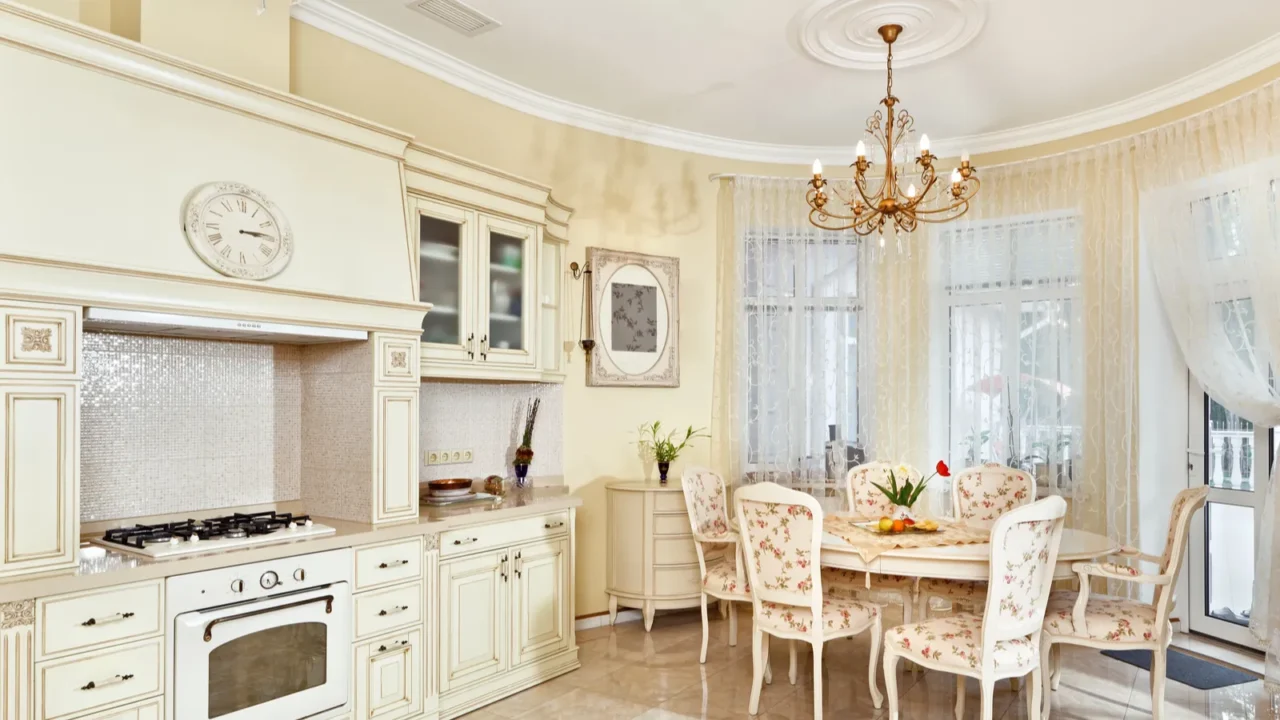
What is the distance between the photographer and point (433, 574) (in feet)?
10.6

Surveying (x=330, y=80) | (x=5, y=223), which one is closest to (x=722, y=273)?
(x=330, y=80)

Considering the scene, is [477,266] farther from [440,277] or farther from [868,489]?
[868,489]

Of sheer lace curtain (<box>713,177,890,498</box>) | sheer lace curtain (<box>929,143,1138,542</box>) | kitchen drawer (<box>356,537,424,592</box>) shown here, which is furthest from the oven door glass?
sheer lace curtain (<box>929,143,1138,542</box>)

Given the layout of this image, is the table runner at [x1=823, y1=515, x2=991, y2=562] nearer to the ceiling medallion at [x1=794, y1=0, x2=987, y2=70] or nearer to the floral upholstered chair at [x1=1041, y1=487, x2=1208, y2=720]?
the floral upholstered chair at [x1=1041, y1=487, x2=1208, y2=720]

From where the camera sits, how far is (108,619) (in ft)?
7.36

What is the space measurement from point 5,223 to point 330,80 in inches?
65.8

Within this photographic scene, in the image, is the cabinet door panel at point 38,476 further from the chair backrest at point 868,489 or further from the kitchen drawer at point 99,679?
the chair backrest at point 868,489

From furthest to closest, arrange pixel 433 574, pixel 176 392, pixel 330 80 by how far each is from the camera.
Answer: pixel 330 80 < pixel 433 574 < pixel 176 392

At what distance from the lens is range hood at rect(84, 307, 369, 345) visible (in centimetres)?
239

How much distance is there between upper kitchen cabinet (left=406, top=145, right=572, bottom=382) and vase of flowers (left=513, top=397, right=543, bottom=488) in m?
→ 0.24

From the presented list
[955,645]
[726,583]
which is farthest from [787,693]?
[955,645]

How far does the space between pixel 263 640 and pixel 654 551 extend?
235 centimetres

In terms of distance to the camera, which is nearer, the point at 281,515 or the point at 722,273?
the point at 281,515

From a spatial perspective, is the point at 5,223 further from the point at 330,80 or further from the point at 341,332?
the point at 330,80
